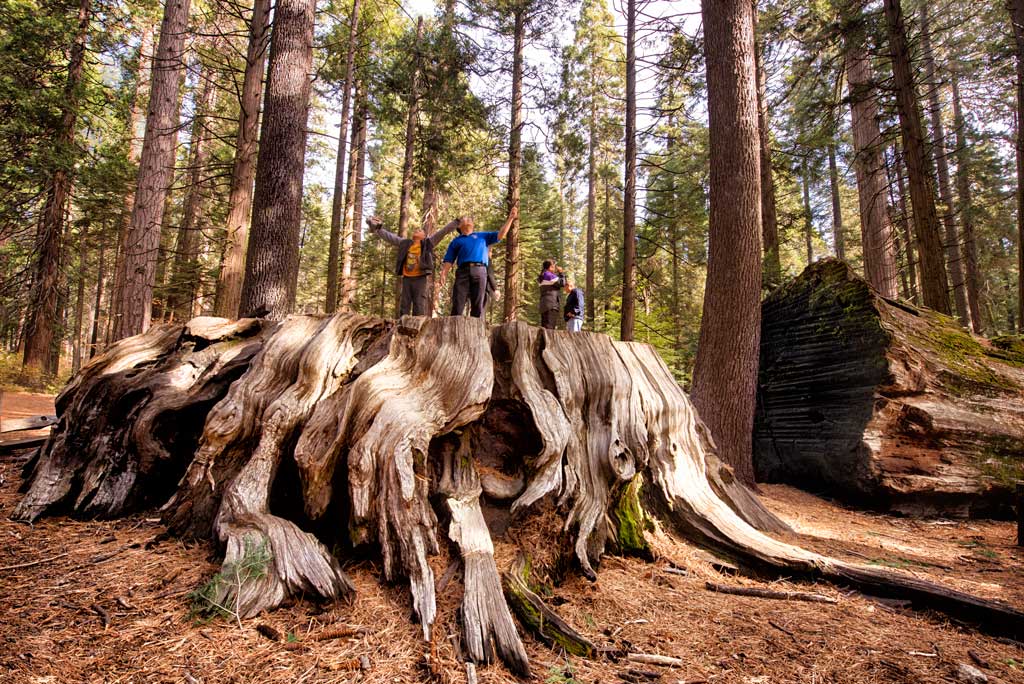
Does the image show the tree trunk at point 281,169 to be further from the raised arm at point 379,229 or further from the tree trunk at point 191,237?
the tree trunk at point 191,237

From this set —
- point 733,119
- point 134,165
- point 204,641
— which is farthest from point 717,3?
point 134,165

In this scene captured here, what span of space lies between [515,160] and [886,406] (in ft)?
34.8

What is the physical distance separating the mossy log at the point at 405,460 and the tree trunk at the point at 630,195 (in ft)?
28.0

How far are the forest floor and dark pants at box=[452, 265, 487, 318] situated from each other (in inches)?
208

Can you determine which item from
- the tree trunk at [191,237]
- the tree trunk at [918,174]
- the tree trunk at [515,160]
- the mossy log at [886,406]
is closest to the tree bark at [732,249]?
the mossy log at [886,406]

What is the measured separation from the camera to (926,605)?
9.89ft

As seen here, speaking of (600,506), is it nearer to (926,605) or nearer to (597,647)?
(597,647)

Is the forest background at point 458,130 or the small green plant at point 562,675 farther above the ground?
the forest background at point 458,130

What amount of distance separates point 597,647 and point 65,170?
1721 centimetres

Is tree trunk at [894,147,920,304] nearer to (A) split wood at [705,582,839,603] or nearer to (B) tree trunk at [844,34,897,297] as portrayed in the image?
(B) tree trunk at [844,34,897,297]

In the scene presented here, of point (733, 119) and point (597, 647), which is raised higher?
point (733, 119)

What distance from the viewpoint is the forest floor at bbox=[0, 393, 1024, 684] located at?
1898mm

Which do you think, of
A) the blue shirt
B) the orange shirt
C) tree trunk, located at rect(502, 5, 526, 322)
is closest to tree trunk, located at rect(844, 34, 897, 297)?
tree trunk, located at rect(502, 5, 526, 322)

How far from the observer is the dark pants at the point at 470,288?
7992 millimetres
